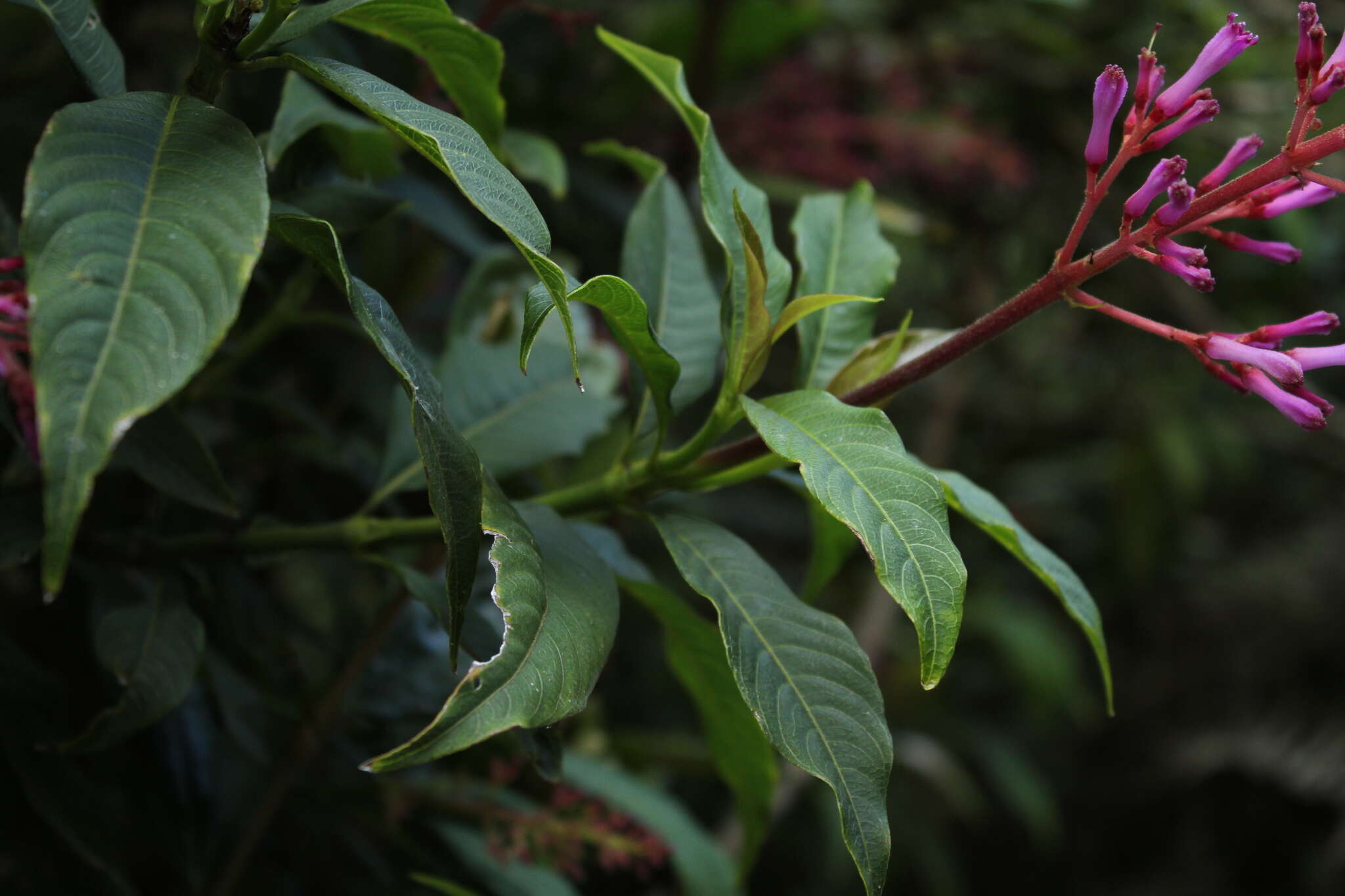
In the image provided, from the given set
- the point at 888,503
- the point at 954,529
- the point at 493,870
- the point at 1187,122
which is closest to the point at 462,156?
the point at 888,503

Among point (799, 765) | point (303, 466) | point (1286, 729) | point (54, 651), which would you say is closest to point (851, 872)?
point (1286, 729)

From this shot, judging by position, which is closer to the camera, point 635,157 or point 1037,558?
point 1037,558

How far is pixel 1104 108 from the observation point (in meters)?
0.49

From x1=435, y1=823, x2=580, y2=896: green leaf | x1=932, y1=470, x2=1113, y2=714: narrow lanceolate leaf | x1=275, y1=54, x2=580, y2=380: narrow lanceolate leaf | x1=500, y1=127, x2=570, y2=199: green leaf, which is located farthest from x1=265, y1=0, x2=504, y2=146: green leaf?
x1=435, y1=823, x2=580, y2=896: green leaf

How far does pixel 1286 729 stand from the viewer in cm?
237

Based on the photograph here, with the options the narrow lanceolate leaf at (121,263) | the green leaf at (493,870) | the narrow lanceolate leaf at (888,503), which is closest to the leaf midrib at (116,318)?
the narrow lanceolate leaf at (121,263)

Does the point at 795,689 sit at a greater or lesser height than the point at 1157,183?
lesser

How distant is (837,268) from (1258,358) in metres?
0.26

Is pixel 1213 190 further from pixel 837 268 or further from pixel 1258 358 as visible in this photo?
pixel 837 268

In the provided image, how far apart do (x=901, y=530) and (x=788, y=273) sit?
22 cm

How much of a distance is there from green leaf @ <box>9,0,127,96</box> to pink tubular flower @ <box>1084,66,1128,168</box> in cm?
45

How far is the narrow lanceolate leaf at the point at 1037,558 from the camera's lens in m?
0.56

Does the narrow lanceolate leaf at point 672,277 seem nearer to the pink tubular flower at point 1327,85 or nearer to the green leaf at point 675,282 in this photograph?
the green leaf at point 675,282

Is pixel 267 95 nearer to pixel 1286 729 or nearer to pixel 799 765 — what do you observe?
pixel 799 765
